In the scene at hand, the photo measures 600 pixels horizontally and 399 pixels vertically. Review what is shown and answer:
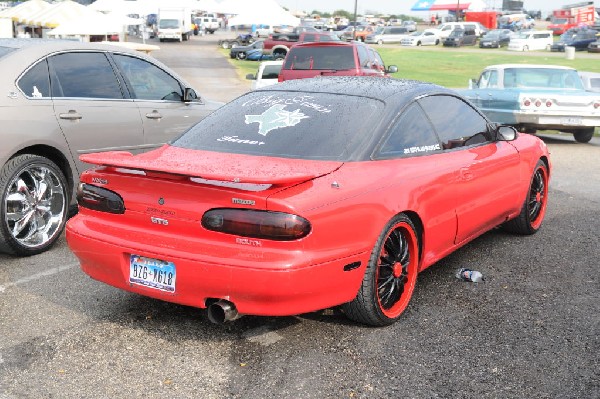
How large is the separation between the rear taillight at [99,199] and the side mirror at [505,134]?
3.12 m

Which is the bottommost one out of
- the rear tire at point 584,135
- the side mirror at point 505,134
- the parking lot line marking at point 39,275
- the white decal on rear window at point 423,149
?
the rear tire at point 584,135

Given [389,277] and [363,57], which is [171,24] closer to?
[363,57]

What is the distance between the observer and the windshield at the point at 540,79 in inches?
569

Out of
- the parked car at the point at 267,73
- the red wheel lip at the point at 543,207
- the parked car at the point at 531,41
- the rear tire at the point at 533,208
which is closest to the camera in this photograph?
the rear tire at the point at 533,208

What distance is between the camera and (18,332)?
453cm

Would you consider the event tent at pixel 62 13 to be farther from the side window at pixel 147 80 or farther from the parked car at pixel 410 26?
the parked car at pixel 410 26

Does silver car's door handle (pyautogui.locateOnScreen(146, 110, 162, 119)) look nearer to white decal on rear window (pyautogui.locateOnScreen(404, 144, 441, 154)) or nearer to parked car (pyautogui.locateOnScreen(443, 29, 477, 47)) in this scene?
white decal on rear window (pyautogui.locateOnScreen(404, 144, 441, 154))

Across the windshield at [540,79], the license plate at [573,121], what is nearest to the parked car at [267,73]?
the windshield at [540,79]

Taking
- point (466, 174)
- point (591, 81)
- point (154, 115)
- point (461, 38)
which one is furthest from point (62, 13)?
point (461, 38)

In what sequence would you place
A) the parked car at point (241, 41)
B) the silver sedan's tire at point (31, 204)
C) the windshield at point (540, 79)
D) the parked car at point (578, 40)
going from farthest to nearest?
1. the parked car at point (241, 41)
2. the parked car at point (578, 40)
3. the windshield at point (540, 79)
4. the silver sedan's tire at point (31, 204)

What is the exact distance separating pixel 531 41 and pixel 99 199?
56840mm

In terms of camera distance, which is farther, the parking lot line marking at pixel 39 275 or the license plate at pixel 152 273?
the parking lot line marking at pixel 39 275

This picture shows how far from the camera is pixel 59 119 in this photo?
21.2 feet

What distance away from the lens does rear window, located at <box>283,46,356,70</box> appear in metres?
15.5
